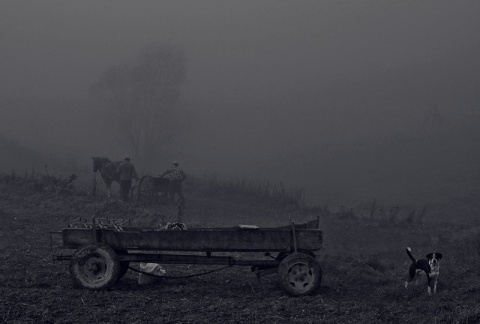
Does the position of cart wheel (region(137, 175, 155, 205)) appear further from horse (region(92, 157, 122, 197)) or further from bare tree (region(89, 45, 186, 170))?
bare tree (region(89, 45, 186, 170))

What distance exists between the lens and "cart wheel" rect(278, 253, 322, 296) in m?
7.58

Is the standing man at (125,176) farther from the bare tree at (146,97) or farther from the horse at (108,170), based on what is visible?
the bare tree at (146,97)

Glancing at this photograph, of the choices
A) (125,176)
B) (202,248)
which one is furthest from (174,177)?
(202,248)

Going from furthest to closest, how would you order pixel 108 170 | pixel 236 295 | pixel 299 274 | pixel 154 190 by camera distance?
pixel 108 170, pixel 154 190, pixel 236 295, pixel 299 274

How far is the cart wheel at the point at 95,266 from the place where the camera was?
7.79 m

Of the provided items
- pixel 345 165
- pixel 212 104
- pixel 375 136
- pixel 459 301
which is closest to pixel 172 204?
pixel 459 301

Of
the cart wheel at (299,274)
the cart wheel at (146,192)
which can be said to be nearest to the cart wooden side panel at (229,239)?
the cart wheel at (299,274)

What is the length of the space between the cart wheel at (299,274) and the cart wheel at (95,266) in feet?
8.36

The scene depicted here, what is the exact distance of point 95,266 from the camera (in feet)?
25.8

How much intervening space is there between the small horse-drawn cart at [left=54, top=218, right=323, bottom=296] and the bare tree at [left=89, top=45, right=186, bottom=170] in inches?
1166

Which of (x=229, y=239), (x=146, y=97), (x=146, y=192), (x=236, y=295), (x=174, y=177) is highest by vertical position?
(x=146, y=97)

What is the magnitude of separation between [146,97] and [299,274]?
32952mm

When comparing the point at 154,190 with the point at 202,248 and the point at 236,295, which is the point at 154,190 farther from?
the point at 236,295

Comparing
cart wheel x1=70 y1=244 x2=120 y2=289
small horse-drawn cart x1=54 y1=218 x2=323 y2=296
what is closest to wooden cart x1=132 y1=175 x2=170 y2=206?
small horse-drawn cart x1=54 y1=218 x2=323 y2=296
